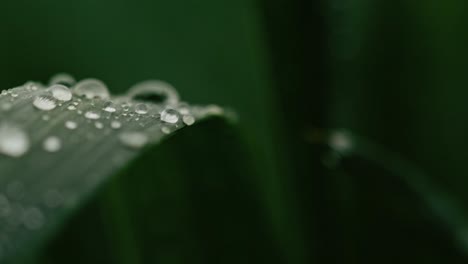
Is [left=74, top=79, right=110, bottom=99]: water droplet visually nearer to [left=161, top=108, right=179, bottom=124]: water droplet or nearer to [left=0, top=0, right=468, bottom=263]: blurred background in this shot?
[left=161, top=108, right=179, bottom=124]: water droplet

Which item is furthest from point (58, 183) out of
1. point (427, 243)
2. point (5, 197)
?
point (427, 243)

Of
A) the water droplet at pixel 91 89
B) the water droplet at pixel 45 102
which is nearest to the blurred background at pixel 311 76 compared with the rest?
the water droplet at pixel 91 89

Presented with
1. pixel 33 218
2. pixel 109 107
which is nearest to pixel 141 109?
pixel 109 107

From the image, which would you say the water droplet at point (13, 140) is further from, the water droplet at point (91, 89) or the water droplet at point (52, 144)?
the water droplet at point (91, 89)

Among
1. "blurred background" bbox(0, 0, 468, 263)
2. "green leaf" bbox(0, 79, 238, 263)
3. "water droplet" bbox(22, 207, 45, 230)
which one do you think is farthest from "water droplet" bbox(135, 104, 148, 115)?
"blurred background" bbox(0, 0, 468, 263)

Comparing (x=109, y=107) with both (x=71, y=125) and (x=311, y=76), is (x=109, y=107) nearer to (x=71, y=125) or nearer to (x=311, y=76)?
(x=71, y=125)

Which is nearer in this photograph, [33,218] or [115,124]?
[33,218]
